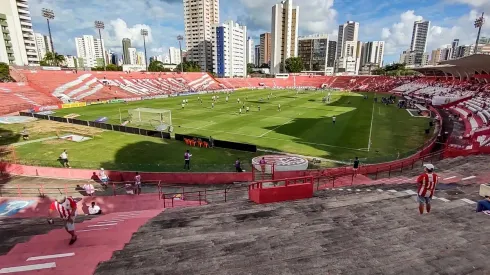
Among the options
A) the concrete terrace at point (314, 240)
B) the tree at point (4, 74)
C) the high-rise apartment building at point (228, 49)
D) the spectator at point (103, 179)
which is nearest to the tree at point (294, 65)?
the high-rise apartment building at point (228, 49)

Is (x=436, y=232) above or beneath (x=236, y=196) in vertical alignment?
above

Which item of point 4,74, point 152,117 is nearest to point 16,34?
point 4,74

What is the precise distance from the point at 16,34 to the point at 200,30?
344 ft

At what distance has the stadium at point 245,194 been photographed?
684 centimetres

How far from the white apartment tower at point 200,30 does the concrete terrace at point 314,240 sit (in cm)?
17839

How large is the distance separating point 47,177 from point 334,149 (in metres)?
24.7

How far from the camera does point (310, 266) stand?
633 centimetres

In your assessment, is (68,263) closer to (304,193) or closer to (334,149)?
(304,193)

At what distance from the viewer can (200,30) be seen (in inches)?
7185

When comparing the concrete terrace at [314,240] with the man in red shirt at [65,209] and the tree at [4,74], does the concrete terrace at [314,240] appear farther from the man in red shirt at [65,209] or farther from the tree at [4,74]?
the tree at [4,74]

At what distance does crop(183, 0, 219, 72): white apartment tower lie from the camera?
592 feet

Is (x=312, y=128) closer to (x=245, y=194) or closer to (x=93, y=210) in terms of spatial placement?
(x=245, y=194)

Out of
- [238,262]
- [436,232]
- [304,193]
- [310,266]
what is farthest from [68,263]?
[436,232]

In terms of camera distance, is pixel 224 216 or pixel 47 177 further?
pixel 47 177
